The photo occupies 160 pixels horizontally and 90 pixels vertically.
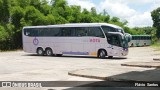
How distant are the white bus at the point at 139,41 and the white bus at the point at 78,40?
90.3ft

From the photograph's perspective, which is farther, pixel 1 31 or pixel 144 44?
pixel 144 44

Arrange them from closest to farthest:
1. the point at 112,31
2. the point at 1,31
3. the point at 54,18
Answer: the point at 112,31
the point at 1,31
the point at 54,18

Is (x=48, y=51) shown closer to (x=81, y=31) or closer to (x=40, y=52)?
(x=40, y=52)

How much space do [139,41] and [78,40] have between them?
104ft

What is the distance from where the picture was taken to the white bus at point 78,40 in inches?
1047

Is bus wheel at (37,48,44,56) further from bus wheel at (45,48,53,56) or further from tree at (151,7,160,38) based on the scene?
tree at (151,7,160,38)

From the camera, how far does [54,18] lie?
44.5m

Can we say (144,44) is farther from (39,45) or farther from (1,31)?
(39,45)

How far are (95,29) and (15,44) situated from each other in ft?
62.5

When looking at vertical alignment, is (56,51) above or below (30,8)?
below

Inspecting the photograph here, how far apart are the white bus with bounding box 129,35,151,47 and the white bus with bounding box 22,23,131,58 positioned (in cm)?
2751

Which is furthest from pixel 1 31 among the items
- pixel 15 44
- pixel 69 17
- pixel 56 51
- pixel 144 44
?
pixel 144 44

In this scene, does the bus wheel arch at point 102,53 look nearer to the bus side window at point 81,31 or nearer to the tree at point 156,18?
the bus side window at point 81,31

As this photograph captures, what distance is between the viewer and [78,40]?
2817 centimetres
